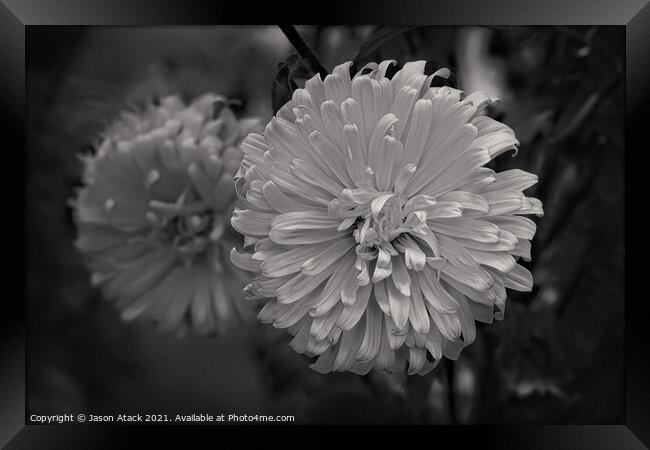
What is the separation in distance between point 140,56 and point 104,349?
29cm

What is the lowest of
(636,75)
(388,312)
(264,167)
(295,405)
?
(295,405)

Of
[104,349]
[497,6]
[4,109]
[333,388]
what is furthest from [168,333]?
[497,6]

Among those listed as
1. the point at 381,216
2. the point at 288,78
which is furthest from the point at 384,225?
the point at 288,78

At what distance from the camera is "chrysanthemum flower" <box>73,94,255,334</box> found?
0.54m

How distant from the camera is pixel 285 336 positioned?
568 mm

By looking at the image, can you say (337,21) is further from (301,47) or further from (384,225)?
(384,225)

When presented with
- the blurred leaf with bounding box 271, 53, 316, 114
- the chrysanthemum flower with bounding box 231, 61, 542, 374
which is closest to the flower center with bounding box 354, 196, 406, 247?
the chrysanthemum flower with bounding box 231, 61, 542, 374

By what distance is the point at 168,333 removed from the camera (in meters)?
0.57

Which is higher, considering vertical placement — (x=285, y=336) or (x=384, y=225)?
(x=384, y=225)

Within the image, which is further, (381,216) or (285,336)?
(285,336)

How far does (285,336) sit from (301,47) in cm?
28

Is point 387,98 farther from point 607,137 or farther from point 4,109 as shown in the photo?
point 4,109

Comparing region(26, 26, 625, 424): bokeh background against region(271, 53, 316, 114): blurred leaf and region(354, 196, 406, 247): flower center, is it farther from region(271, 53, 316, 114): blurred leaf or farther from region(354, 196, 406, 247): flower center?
region(354, 196, 406, 247): flower center

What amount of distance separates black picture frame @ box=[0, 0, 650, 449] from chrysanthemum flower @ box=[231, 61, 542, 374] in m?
0.12
